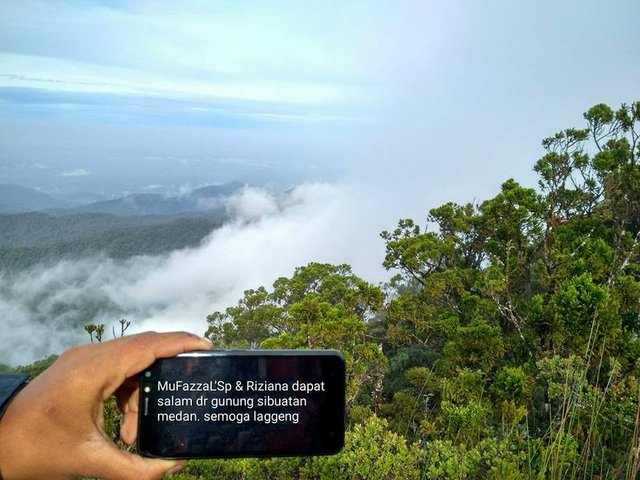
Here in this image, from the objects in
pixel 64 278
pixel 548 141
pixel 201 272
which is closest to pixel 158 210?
pixel 201 272

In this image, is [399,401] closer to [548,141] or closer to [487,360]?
[487,360]

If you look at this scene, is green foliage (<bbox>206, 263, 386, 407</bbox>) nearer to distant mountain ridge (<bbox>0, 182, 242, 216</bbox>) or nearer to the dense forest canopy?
the dense forest canopy

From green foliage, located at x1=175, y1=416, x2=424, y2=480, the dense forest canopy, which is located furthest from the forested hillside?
green foliage, located at x1=175, y1=416, x2=424, y2=480

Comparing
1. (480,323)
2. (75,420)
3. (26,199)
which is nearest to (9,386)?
(75,420)

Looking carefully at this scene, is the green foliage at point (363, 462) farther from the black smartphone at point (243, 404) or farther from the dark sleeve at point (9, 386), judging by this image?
the dark sleeve at point (9, 386)

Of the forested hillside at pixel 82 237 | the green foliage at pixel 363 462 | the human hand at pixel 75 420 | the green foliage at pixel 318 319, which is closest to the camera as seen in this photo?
the human hand at pixel 75 420

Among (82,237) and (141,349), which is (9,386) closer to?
(141,349)

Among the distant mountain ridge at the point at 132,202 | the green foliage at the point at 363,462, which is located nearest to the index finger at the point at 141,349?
the green foliage at the point at 363,462
